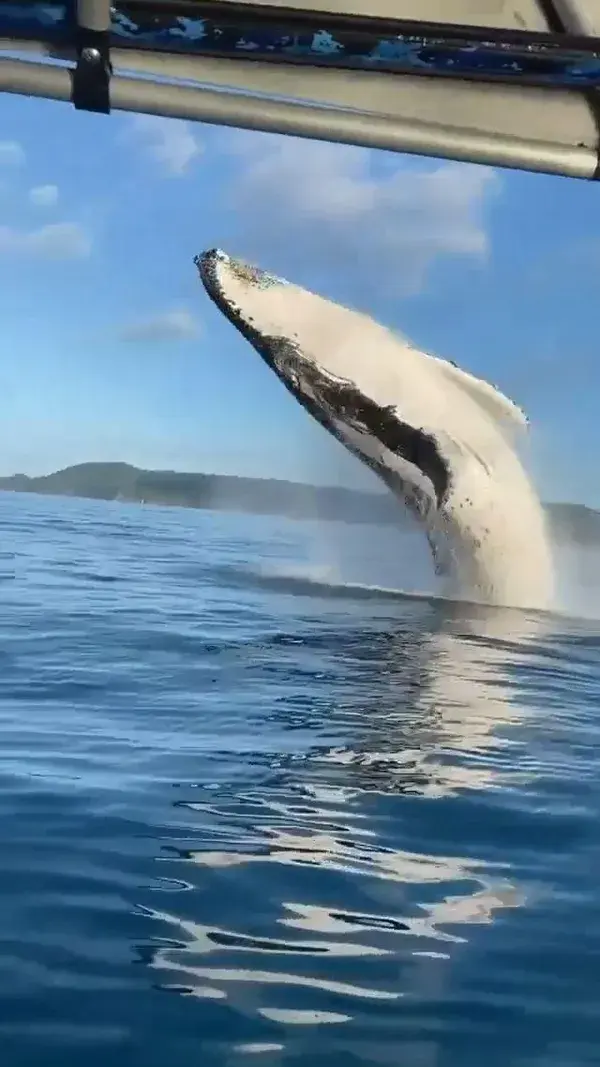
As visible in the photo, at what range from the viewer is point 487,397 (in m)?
11.7

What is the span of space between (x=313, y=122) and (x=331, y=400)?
8527mm

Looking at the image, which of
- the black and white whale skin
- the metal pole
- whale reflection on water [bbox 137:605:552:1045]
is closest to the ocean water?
whale reflection on water [bbox 137:605:552:1045]

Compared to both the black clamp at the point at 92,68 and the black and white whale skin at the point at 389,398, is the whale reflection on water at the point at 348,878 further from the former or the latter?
the black and white whale skin at the point at 389,398

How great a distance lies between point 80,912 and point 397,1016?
1.33 m

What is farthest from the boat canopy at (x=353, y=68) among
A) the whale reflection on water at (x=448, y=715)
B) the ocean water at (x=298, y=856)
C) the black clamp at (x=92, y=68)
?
the whale reflection on water at (x=448, y=715)

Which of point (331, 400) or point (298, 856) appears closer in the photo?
point (298, 856)

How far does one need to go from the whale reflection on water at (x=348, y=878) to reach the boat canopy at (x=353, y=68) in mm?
2632

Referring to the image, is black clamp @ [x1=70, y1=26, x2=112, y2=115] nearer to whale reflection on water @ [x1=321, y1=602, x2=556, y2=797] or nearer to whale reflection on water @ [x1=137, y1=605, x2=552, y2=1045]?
whale reflection on water @ [x1=137, y1=605, x2=552, y2=1045]

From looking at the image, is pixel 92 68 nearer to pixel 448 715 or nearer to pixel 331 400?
pixel 448 715

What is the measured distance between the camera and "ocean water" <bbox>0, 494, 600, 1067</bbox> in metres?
3.11

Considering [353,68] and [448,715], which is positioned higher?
[353,68]

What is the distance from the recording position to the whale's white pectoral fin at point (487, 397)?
11.6 m

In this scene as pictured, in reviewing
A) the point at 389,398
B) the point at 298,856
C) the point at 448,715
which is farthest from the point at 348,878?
the point at 389,398

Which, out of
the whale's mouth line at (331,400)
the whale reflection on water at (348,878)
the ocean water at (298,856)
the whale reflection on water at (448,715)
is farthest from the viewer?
the whale's mouth line at (331,400)
